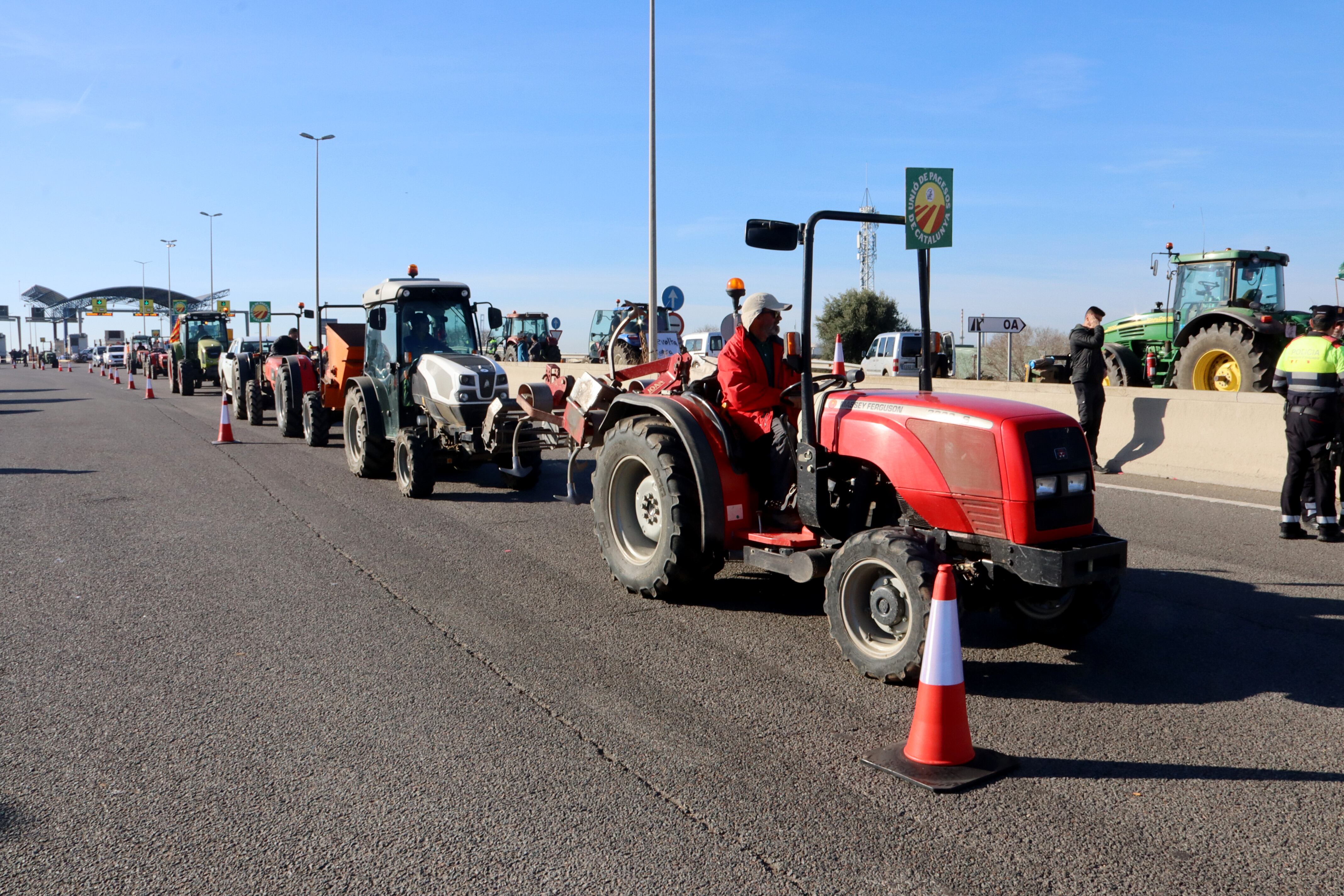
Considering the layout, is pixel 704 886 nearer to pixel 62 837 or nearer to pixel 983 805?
pixel 983 805

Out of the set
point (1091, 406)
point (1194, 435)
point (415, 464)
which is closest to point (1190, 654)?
point (1194, 435)

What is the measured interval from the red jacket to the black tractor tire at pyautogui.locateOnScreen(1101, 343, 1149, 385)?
45.4 feet

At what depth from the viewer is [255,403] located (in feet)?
62.2

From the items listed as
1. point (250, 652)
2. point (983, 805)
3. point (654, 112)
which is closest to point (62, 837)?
point (250, 652)

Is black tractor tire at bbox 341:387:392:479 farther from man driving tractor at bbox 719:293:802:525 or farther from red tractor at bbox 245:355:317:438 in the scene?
man driving tractor at bbox 719:293:802:525

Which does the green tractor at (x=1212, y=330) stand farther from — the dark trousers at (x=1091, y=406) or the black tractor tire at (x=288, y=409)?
the black tractor tire at (x=288, y=409)

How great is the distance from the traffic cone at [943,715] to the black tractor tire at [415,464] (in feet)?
23.5

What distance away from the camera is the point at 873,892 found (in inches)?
118

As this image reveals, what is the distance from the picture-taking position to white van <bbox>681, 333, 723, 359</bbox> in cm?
2627

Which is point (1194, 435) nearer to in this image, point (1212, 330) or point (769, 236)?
point (1212, 330)

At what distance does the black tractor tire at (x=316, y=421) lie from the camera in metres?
14.9

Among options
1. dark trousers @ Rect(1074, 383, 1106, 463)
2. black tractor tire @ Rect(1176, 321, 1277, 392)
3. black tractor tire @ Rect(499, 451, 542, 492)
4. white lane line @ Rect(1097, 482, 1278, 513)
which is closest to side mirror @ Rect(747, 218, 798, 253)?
black tractor tire @ Rect(499, 451, 542, 492)

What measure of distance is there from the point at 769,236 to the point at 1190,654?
304cm

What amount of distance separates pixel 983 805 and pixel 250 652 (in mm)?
3723
